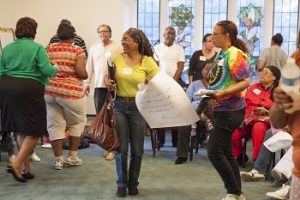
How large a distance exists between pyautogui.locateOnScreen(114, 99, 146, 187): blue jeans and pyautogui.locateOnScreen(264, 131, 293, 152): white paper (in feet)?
3.98

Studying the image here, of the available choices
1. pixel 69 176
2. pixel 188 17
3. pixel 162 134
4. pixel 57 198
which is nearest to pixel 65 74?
pixel 69 176

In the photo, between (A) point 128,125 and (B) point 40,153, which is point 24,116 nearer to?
(A) point 128,125

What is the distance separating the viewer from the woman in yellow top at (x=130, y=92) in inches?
132

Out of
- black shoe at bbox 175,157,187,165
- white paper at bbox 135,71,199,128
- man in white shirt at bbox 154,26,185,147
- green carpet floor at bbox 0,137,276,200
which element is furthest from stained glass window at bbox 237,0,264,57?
white paper at bbox 135,71,199,128

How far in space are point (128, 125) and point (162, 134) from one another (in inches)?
84.7

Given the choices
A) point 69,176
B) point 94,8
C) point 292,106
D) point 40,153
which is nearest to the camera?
point 292,106

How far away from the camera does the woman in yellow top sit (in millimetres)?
3357

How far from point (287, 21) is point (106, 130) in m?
4.95

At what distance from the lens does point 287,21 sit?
7285 millimetres

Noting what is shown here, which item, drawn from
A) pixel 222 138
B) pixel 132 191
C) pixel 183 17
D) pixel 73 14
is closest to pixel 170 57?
pixel 183 17

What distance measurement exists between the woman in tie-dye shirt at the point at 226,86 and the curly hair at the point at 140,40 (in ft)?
1.94

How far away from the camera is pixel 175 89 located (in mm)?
3277

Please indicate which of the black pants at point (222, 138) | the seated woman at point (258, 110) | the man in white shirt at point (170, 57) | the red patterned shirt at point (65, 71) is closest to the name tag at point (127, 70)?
the black pants at point (222, 138)

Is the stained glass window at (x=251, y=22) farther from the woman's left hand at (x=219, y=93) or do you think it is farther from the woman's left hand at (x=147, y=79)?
the woman's left hand at (x=219, y=93)
